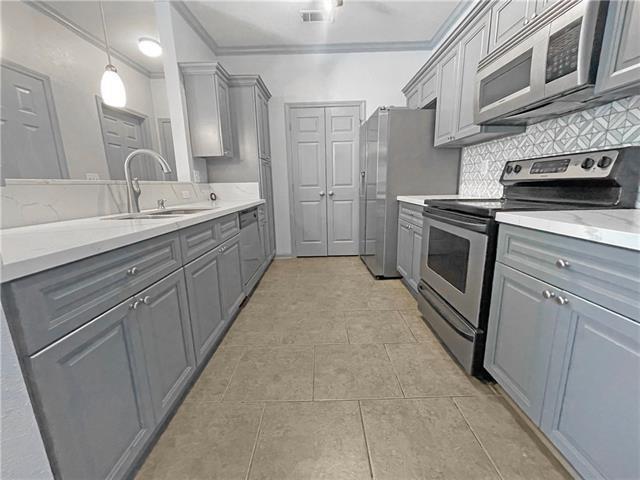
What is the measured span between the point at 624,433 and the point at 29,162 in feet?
8.46

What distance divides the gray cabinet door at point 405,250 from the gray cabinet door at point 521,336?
121 centimetres

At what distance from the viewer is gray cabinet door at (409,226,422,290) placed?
2.34 metres

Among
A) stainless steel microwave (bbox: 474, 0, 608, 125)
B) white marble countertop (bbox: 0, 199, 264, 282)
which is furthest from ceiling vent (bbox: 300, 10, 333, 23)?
white marble countertop (bbox: 0, 199, 264, 282)

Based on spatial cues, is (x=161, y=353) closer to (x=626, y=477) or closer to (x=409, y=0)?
(x=626, y=477)

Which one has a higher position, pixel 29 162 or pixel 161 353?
pixel 29 162

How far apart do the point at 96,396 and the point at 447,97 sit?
9.85 feet

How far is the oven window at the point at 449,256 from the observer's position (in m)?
1.53

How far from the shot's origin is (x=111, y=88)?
5.45 ft

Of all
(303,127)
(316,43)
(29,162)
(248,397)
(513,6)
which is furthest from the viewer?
(303,127)

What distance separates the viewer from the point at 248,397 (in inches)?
55.9

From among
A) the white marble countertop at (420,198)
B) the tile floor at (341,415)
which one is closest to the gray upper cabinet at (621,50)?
the white marble countertop at (420,198)

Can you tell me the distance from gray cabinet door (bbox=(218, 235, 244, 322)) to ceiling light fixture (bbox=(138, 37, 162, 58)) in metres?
1.90

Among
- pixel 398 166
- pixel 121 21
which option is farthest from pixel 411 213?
pixel 121 21

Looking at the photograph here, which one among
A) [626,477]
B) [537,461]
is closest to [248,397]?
[537,461]
